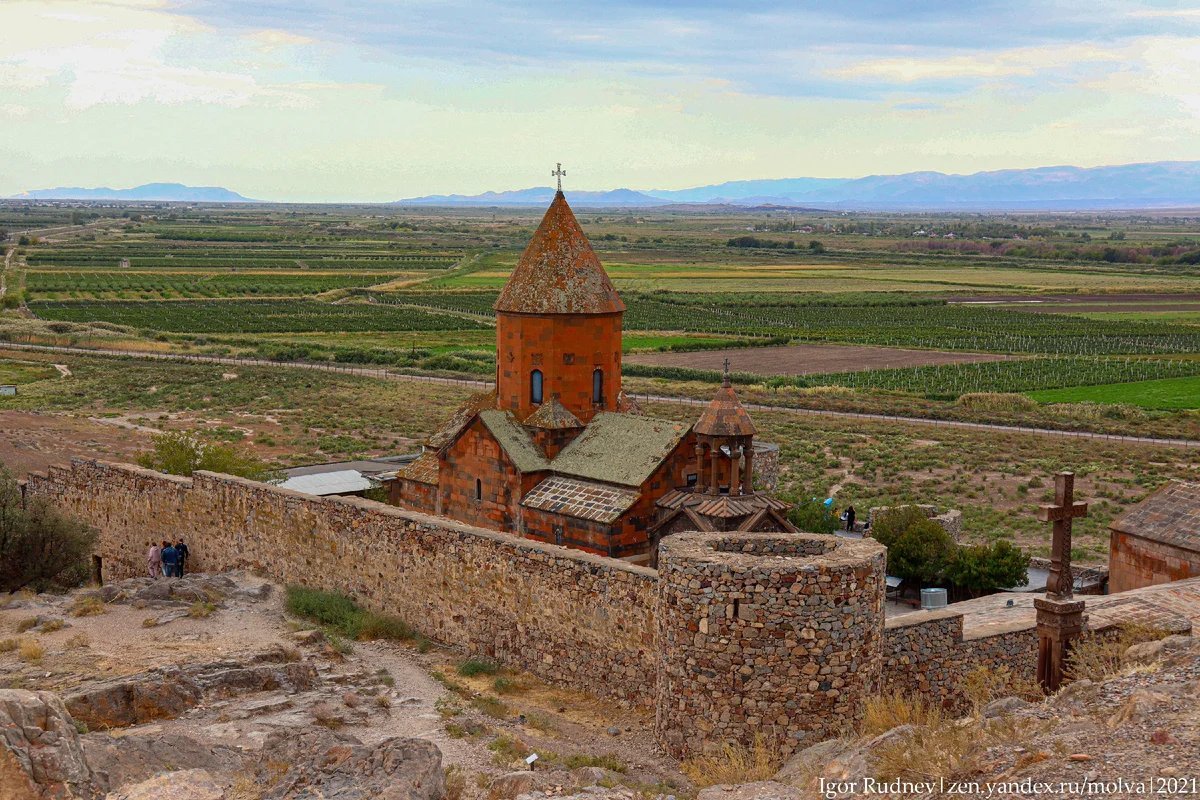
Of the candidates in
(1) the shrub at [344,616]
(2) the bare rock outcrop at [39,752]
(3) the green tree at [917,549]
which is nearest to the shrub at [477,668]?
(1) the shrub at [344,616]

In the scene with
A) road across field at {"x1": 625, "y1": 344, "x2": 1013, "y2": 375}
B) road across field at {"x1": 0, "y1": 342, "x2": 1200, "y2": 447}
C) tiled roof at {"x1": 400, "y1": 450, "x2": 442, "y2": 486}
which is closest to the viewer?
tiled roof at {"x1": 400, "y1": 450, "x2": 442, "y2": 486}

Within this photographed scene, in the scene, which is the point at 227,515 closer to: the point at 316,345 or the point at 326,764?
the point at 326,764

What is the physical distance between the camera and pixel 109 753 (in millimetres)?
8461

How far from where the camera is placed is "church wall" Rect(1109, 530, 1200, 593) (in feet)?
46.9

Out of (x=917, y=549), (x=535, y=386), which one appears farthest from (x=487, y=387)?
(x=917, y=549)

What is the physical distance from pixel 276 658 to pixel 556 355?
7.06 metres

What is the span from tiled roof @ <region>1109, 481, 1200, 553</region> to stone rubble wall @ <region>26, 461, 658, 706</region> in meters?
6.96

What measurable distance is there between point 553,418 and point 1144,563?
7.76 m

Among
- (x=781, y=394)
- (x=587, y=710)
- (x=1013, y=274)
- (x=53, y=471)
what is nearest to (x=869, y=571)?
(x=587, y=710)

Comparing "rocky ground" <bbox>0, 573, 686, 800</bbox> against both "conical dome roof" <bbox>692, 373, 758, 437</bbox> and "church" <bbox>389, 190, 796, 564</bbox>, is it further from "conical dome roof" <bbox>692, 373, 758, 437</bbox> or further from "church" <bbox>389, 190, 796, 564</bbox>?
"conical dome roof" <bbox>692, 373, 758, 437</bbox>

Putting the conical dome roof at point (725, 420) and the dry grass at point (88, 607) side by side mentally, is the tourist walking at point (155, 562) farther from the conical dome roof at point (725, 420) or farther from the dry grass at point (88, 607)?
the conical dome roof at point (725, 420)

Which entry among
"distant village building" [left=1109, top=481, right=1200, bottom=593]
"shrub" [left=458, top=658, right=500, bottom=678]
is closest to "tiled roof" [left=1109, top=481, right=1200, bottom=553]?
"distant village building" [left=1109, top=481, right=1200, bottom=593]

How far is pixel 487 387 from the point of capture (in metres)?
48.5

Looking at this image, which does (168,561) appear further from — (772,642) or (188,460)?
(772,642)
